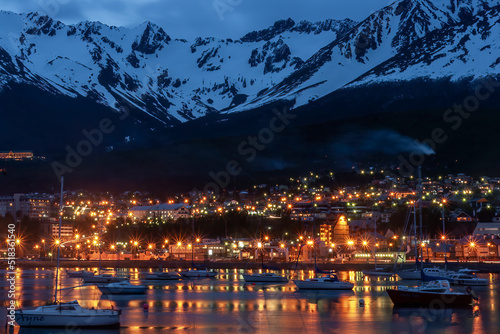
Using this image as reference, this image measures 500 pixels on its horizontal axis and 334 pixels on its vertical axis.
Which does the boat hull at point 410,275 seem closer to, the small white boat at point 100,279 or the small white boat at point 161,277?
the small white boat at point 161,277

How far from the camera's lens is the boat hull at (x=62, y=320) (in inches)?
1518

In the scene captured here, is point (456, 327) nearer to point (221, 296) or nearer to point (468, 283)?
point (221, 296)

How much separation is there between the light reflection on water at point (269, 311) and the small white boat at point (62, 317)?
0.47m

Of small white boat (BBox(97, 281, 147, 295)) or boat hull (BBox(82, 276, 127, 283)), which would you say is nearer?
small white boat (BBox(97, 281, 147, 295))

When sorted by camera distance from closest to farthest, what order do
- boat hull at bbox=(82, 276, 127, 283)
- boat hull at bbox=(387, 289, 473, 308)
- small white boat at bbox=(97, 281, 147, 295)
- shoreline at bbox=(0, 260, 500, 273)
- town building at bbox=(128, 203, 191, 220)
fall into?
boat hull at bbox=(387, 289, 473, 308), small white boat at bbox=(97, 281, 147, 295), boat hull at bbox=(82, 276, 127, 283), shoreline at bbox=(0, 260, 500, 273), town building at bbox=(128, 203, 191, 220)

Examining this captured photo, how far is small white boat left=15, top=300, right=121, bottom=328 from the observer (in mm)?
38562

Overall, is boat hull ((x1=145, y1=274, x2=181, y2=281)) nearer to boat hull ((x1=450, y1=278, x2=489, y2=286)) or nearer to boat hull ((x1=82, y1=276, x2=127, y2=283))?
boat hull ((x1=82, y1=276, x2=127, y2=283))

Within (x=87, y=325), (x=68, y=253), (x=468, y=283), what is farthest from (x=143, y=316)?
(x=68, y=253)

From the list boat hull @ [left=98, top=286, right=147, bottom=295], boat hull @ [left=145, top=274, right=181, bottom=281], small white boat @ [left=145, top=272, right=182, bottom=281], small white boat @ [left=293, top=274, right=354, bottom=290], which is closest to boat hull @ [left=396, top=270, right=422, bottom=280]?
small white boat @ [left=293, top=274, right=354, bottom=290]

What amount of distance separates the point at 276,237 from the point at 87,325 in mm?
94854

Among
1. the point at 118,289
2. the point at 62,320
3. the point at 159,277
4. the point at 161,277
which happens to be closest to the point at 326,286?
the point at 118,289

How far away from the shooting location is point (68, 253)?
139250 millimetres

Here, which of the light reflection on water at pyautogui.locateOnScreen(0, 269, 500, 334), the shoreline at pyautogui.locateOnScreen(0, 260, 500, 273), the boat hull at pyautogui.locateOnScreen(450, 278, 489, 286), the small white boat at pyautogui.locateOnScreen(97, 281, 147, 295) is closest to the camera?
the light reflection on water at pyautogui.locateOnScreen(0, 269, 500, 334)

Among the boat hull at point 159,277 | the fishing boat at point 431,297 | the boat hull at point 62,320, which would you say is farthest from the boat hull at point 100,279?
the boat hull at point 62,320
